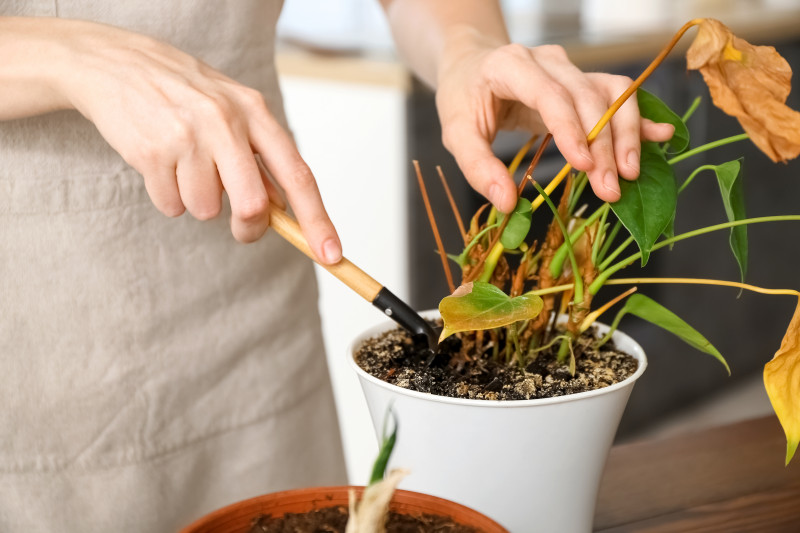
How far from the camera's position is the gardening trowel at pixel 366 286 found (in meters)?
0.49

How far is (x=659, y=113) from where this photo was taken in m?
0.52

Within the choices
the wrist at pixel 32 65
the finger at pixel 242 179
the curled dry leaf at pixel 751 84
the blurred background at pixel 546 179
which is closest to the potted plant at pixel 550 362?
the curled dry leaf at pixel 751 84

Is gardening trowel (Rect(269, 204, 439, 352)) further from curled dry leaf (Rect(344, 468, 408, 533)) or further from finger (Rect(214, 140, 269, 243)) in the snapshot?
curled dry leaf (Rect(344, 468, 408, 533))

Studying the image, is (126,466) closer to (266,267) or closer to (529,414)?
(266,267)

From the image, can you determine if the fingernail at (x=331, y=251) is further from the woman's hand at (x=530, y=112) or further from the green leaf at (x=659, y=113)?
the green leaf at (x=659, y=113)

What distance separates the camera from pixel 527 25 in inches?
95.9

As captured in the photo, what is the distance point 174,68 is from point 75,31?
0.27ft

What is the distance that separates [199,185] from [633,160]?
240mm

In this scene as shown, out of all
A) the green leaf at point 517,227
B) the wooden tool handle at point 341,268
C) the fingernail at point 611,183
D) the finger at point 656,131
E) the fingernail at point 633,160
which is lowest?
the wooden tool handle at point 341,268

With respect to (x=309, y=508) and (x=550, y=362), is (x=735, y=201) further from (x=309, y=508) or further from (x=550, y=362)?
(x=309, y=508)

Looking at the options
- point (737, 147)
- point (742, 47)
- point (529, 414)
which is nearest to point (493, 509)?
point (529, 414)

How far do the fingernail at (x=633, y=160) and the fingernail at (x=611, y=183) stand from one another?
15 mm

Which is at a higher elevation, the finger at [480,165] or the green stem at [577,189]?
the finger at [480,165]

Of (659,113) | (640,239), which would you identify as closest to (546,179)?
(659,113)
